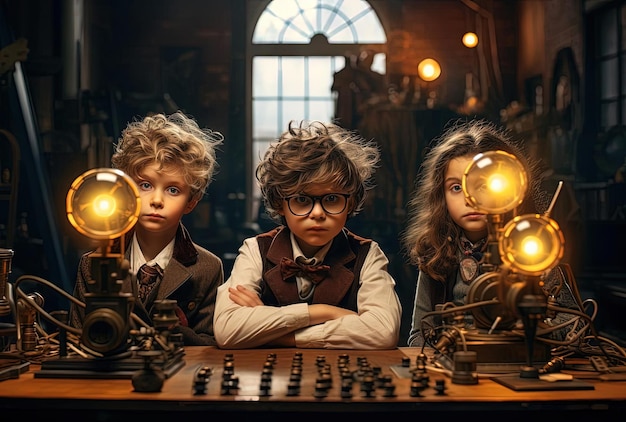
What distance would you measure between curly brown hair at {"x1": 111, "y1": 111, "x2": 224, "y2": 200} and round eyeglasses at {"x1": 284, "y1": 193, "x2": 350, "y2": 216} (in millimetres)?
383

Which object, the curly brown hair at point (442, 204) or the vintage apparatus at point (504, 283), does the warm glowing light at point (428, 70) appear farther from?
the vintage apparatus at point (504, 283)

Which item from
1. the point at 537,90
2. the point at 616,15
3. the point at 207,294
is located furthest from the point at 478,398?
the point at 537,90

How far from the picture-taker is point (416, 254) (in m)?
2.91

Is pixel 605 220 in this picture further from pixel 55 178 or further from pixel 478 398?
pixel 478 398

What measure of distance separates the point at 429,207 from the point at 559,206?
408cm

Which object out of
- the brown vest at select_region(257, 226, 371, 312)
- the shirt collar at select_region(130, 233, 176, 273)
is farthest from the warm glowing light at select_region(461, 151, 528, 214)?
the shirt collar at select_region(130, 233, 176, 273)

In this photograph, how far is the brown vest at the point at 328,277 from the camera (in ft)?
8.76

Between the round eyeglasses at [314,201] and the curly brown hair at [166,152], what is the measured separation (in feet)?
1.26

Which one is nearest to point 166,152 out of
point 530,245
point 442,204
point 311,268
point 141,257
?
point 141,257

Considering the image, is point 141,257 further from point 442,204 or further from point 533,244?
point 533,244

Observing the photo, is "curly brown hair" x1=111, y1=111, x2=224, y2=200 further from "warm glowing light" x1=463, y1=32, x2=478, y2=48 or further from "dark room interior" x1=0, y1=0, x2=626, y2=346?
"warm glowing light" x1=463, y1=32, x2=478, y2=48

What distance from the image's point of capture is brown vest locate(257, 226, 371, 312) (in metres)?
2.67

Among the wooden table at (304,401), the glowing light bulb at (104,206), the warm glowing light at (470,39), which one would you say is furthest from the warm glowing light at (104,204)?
the warm glowing light at (470,39)

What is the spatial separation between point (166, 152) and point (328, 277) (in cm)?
68
